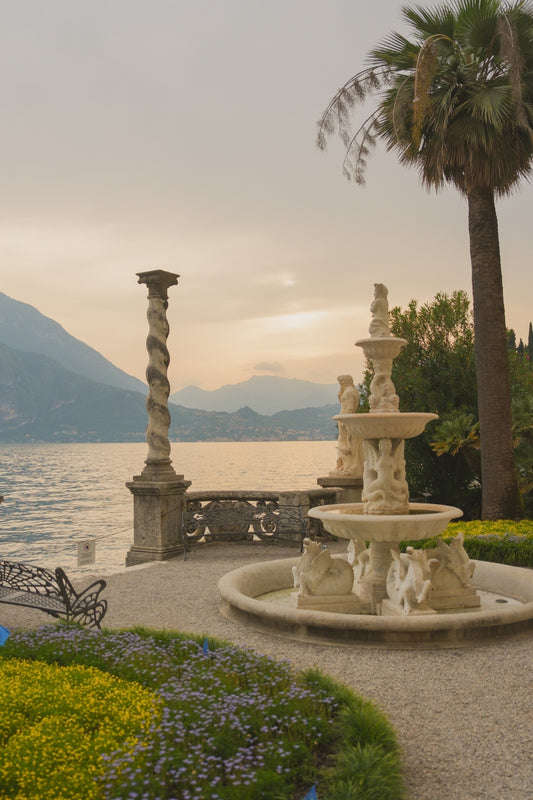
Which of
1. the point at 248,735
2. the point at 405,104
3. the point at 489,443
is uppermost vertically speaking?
the point at 405,104

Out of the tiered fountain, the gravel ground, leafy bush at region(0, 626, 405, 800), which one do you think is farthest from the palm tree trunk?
leafy bush at region(0, 626, 405, 800)

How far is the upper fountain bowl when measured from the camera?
788 cm

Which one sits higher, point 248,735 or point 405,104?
point 405,104

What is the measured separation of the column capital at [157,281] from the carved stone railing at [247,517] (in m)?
3.90

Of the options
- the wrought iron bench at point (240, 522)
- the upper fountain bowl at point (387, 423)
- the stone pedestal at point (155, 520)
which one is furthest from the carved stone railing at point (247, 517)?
the upper fountain bowl at point (387, 423)

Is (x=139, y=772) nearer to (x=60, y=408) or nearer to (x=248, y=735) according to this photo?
(x=248, y=735)

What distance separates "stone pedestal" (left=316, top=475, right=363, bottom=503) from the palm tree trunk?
2625 millimetres

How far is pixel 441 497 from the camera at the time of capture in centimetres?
1941

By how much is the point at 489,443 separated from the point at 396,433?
21.2ft

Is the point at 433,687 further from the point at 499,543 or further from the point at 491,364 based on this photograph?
the point at 491,364

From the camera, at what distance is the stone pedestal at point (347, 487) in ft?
49.5

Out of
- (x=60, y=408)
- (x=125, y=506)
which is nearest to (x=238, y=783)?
(x=125, y=506)

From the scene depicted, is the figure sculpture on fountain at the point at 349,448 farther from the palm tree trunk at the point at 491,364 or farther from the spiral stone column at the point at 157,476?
the spiral stone column at the point at 157,476

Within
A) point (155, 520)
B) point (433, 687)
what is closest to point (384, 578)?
point (433, 687)
